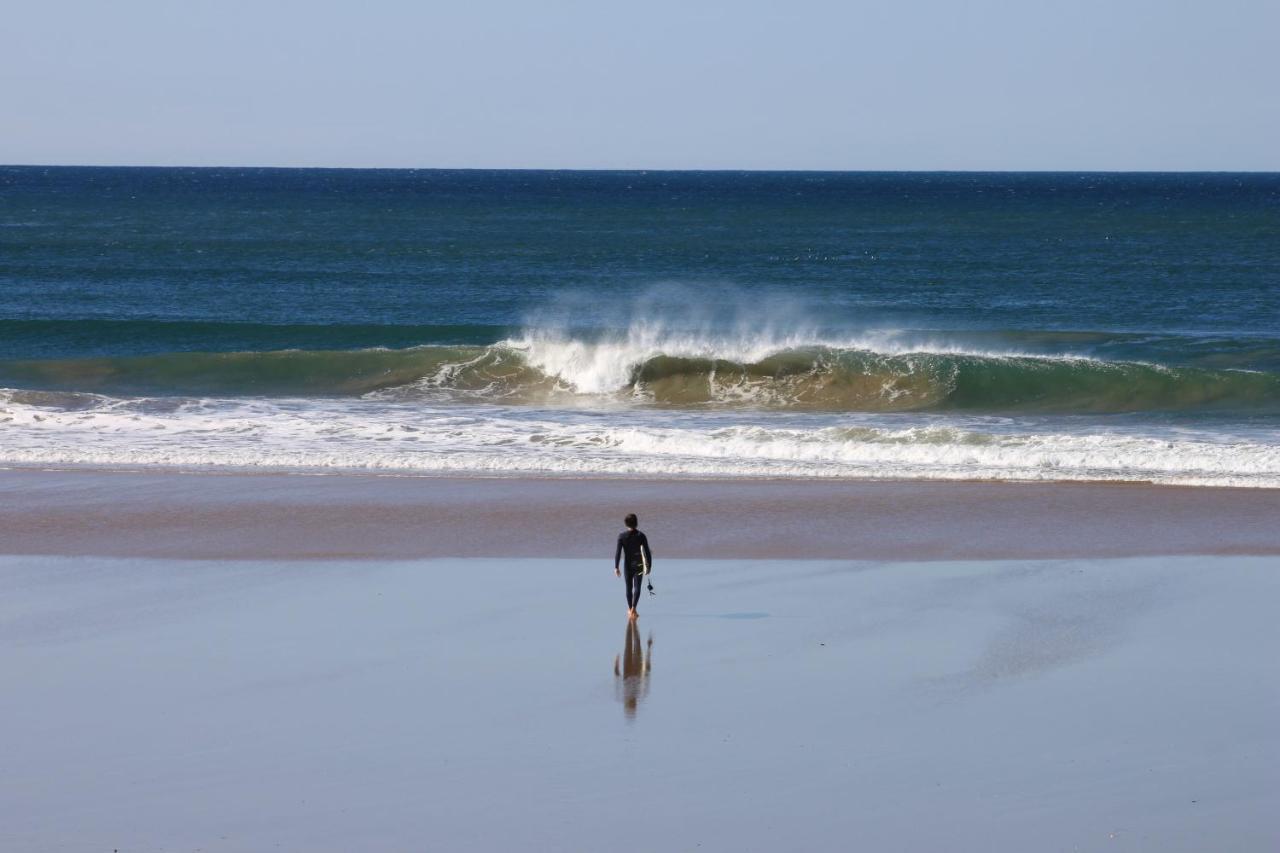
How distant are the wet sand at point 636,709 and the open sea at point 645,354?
6406mm

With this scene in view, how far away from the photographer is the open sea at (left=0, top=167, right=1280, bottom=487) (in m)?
20.9

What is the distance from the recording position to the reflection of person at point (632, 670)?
10.3m

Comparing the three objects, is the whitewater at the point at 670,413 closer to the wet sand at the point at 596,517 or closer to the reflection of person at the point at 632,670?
the wet sand at the point at 596,517

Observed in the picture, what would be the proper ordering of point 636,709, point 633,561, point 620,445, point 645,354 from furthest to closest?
point 645,354 < point 620,445 < point 633,561 < point 636,709

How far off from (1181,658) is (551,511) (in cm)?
781

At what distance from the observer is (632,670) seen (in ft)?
36.0

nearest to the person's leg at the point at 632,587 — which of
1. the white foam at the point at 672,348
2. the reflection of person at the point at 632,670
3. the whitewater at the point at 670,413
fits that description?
the reflection of person at the point at 632,670

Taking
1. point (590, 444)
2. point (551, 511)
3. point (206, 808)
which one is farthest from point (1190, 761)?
point (590, 444)

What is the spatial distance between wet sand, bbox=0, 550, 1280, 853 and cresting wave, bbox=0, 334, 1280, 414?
533 inches

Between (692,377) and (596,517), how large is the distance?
1233 centimetres

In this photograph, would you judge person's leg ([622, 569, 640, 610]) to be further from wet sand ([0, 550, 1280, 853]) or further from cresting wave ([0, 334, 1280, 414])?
cresting wave ([0, 334, 1280, 414])

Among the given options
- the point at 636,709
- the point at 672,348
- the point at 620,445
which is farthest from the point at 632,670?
the point at 672,348

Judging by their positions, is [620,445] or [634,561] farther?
[620,445]

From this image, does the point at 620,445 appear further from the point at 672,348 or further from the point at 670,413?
the point at 672,348
